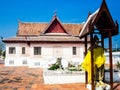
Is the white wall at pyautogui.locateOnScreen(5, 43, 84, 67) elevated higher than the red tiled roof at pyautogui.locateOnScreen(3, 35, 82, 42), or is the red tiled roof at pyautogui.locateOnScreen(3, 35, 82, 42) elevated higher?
the red tiled roof at pyautogui.locateOnScreen(3, 35, 82, 42)

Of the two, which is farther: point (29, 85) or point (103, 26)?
point (29, 85)

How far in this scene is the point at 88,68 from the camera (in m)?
10.4

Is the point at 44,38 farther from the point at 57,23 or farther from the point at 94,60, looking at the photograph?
the point at 94,60

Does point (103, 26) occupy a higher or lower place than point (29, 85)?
higher

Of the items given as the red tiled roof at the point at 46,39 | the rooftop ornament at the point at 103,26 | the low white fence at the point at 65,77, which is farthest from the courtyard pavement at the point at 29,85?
the red tiled roof at the point at 46,39

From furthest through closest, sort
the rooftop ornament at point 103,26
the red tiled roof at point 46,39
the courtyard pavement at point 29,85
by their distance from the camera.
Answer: the red tiled roof at point 46,39, the courtyard pavement at point 29,85, the rooftop ornament at point 103,26

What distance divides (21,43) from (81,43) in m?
7.68

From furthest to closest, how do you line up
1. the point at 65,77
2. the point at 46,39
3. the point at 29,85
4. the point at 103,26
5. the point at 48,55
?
the point at 48,55 → the point at 46,39 → the point at 65,77 → the point at 29,85 → the point at 103,26

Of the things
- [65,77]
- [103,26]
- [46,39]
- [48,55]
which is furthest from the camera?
[48,55]

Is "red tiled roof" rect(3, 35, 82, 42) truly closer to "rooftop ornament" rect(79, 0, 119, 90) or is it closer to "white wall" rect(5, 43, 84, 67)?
"white wall" rect(5, 43, 84, 67)

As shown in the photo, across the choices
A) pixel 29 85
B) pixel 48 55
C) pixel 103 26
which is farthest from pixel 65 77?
pixel 48 55

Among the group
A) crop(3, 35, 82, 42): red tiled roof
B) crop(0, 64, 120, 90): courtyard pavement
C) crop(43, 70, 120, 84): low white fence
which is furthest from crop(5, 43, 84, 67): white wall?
crop(43, 70, 120, 84): low white fence

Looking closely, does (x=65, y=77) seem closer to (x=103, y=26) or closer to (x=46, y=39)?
(x=103, y=26)

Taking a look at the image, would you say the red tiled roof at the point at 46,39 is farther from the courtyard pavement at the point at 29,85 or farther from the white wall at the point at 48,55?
the courtyard pavement at the point at 29,85
